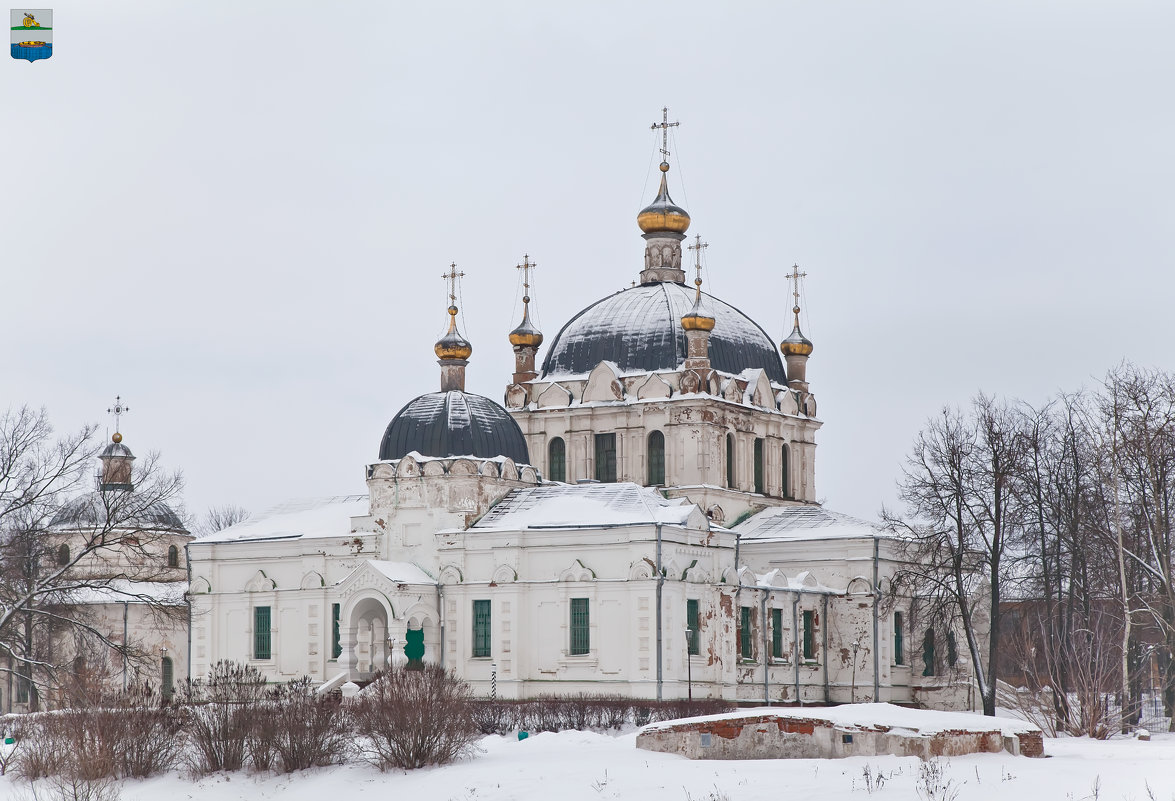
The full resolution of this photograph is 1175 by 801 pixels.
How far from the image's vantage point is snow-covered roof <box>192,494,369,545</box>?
43.7 metres

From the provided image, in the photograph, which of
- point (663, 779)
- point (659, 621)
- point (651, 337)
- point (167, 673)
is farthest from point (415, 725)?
point (167, 673)

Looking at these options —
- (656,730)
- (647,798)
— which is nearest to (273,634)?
(656,730)

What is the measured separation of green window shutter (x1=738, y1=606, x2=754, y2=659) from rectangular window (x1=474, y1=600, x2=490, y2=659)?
5.98 m

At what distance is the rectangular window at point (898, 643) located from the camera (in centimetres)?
4388

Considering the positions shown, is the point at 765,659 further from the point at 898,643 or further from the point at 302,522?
the point at 302,522

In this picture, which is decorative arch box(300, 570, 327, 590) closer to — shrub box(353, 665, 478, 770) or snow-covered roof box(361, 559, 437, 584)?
snow-covered roof box(361, 559, 437, 584)

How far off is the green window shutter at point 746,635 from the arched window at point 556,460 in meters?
8.57

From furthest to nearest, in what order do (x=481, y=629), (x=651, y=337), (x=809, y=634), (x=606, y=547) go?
(x=651, y=337), (x=809, y=634), (x=481, y=629), (x=606, y=547)

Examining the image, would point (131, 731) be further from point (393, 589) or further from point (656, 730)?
point (393, 589)

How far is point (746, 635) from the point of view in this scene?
41.3 metres

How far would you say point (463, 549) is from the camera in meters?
40.4

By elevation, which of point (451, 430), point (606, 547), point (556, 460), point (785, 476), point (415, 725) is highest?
point (451, 430)

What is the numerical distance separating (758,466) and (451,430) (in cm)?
1051

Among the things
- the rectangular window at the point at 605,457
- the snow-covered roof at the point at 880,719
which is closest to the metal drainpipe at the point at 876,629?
the rectangular window at the point at 605,457
